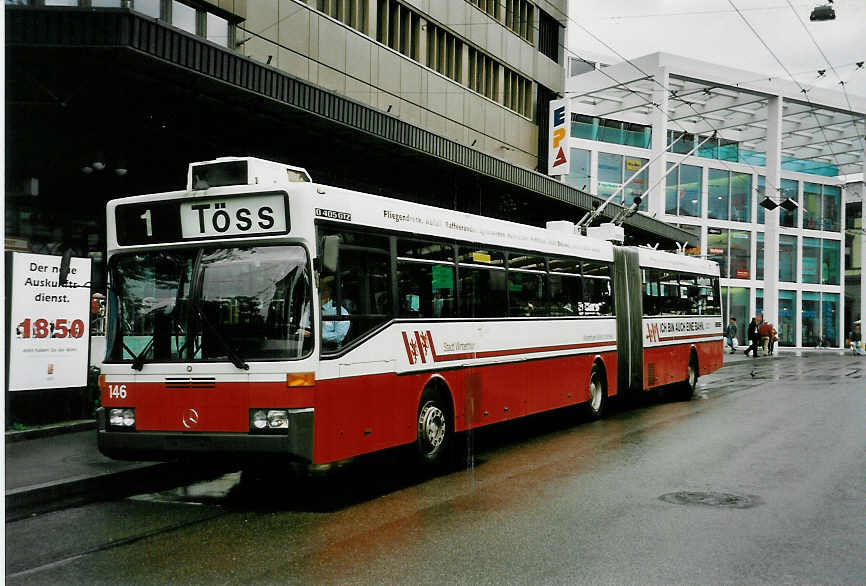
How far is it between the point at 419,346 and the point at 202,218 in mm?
2800

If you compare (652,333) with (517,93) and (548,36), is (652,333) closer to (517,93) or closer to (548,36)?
(517,93)

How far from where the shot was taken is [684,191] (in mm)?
50656

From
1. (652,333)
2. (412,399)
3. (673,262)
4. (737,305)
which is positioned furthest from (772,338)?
(412,399)

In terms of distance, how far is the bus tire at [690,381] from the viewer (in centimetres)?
1931

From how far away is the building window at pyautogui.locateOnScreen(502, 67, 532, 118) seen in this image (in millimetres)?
30547

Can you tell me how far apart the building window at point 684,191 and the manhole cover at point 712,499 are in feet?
141

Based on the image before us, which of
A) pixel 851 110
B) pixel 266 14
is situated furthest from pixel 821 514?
pixel 851 110

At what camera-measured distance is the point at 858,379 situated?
25500 millimetres

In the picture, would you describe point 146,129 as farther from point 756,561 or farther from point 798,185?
point 798,185

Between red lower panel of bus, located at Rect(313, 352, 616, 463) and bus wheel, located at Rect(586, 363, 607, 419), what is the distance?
2.37ft

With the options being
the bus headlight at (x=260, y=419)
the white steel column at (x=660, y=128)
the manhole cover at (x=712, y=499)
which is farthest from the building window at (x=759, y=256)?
the bus headlight at (x=260, y=419)

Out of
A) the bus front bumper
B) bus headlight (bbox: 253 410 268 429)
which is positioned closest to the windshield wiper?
bus headlight (bbox: 253 410 268 429)

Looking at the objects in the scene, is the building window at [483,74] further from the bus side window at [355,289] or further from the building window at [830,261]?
the building window at [830,261]

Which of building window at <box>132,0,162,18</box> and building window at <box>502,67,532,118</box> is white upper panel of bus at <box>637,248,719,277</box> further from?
building window at <box>502,67,532,118</box>
